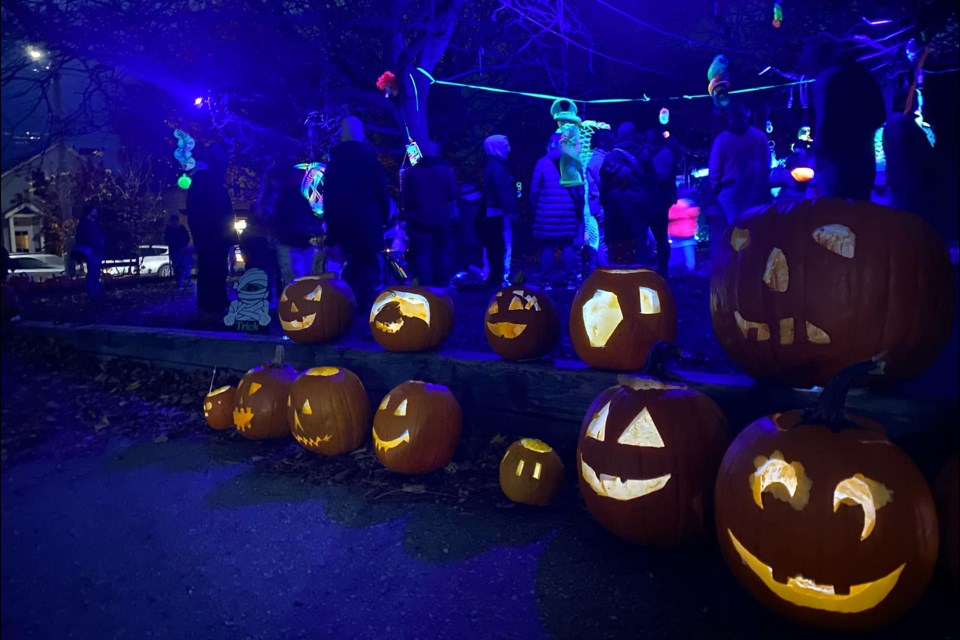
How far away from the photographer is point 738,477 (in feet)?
7.15

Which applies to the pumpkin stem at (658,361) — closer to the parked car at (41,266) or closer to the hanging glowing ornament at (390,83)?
the hanging glowing ornament at (390,83)

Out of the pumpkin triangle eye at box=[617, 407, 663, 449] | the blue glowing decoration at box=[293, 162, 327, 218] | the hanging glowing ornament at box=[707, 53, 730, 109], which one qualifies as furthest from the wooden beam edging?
the hanging glowing ornament at box=[707, 53, 730, 109]

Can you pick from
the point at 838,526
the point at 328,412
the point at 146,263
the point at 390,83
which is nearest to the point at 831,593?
the point at 838,526

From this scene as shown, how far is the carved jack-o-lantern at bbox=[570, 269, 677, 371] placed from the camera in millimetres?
3270

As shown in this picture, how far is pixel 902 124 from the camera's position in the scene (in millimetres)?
3430

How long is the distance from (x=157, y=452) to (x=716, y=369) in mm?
3798

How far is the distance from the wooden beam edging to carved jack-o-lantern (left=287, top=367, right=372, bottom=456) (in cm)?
45

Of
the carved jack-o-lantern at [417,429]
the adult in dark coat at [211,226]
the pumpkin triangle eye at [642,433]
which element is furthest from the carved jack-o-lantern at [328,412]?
the adult in dark coat at [211,226]

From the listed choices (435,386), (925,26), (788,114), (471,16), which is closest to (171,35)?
(471,16)

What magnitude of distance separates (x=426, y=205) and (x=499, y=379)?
→ 11.1 feet

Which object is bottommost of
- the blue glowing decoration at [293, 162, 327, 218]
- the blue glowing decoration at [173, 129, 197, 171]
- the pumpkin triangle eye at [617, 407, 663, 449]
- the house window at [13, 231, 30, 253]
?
the pumpkin triangle eye at [617, 407, 663, 449]

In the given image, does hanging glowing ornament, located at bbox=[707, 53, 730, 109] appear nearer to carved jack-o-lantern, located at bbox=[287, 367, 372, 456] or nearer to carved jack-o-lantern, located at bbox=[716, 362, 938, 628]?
carved jack-o-lantern, located at bbox=[287, 367, 372, 456]

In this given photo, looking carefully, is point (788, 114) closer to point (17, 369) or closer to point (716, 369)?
point (716, 369)

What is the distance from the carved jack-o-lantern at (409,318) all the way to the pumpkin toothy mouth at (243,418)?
1042 mm
